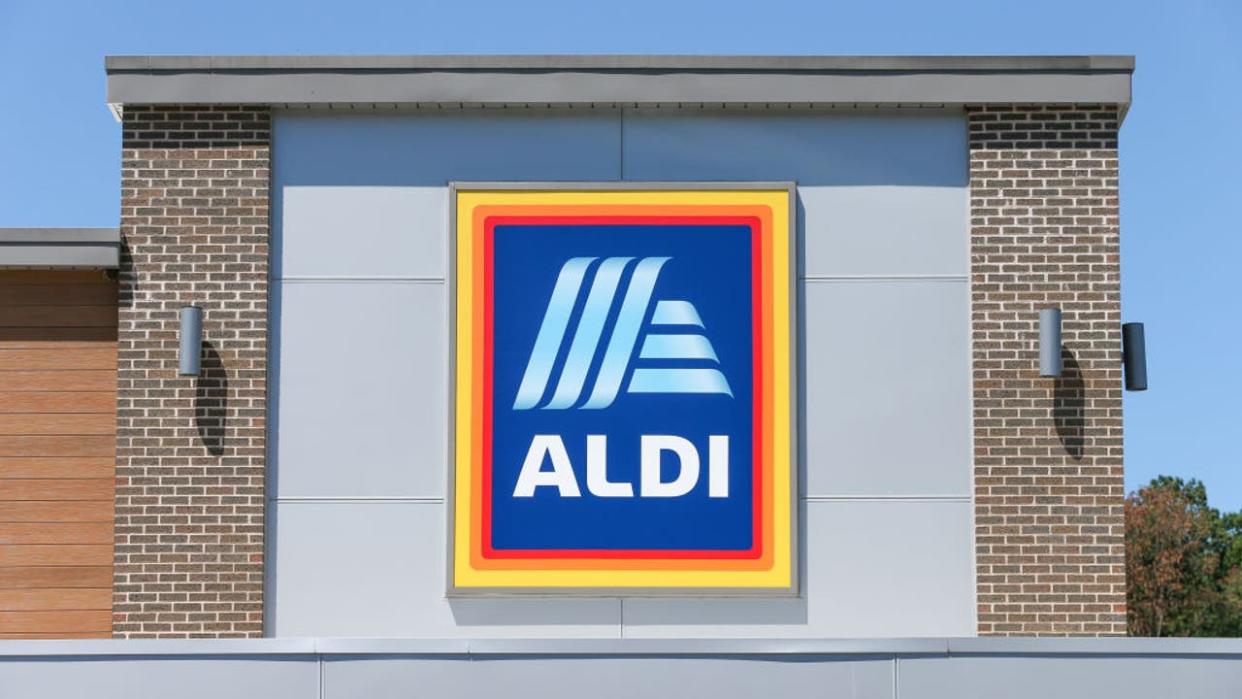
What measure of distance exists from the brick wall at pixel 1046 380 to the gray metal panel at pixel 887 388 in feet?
0.65

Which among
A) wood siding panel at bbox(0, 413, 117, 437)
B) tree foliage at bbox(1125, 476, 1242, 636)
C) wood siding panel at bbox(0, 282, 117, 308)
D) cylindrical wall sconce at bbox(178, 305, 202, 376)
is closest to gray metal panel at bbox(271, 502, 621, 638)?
cylindrical wall sconce at bbox(178, 305, 202, 376)

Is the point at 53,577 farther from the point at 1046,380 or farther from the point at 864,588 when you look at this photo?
the point at 1046,380

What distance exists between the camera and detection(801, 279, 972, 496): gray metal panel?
46.4ft

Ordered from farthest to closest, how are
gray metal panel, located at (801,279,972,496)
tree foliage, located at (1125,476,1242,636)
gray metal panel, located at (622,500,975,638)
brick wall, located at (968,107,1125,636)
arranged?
tree foliage, located at (1125,476,1242,636) < gray metal panel, located at (801,279,972,496) < brick wall, located at (968,107,1125,636) < gray metal panel, located at (622,500,975,638)

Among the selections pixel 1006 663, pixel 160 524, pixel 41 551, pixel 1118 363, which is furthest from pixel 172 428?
pixel 1118 363

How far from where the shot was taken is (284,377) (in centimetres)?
1427

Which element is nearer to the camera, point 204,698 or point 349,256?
point 204,698

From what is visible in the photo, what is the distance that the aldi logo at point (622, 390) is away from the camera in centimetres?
1390

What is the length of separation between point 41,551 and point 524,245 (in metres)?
5.09

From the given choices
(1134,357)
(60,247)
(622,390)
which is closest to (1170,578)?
(1134,357)

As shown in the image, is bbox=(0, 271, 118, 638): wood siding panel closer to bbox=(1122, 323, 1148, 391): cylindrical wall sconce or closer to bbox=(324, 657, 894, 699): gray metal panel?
bbox=(324, 657, 894, 699): gray metal panel

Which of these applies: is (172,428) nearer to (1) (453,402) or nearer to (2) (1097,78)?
(1) (453,402)

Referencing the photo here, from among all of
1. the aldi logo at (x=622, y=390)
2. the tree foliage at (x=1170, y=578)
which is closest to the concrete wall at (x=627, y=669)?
the aldi logo at (x=622, y=390)

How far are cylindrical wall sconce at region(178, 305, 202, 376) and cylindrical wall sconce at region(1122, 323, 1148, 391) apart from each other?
8.06 metres
